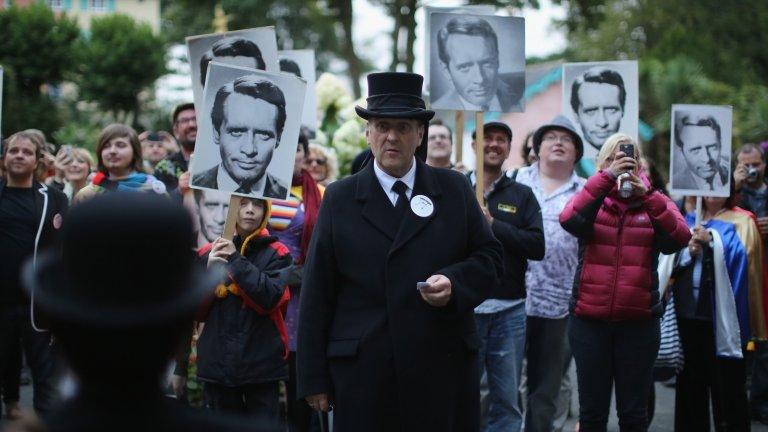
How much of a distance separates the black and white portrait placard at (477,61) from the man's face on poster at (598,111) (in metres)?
1.09

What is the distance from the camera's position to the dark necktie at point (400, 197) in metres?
4.55

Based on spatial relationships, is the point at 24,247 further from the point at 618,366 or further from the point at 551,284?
the point at 618,366

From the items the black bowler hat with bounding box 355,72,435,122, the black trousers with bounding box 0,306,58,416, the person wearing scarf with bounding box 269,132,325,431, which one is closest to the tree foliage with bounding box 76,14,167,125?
the black trousers with bounding box 0,306,58,416

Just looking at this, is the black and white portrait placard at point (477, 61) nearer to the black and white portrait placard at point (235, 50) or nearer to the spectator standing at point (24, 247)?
the black and white portrait placard at point (235, 50)

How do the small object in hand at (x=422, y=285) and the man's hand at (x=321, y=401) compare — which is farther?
the man's hand at (x=321, y=401)

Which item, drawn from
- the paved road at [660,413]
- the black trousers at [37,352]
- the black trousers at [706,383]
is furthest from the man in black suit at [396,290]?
the paved road at [660,413]

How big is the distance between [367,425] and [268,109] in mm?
2330

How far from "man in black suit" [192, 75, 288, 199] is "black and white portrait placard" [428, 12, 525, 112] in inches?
62.7

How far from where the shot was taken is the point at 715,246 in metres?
7.35

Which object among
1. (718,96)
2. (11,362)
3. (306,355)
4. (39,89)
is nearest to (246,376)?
(306,355)

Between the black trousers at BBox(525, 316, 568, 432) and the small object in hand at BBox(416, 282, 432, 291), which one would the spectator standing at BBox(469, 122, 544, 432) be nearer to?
the black trousers at BBox(525, 316, 568, 432)

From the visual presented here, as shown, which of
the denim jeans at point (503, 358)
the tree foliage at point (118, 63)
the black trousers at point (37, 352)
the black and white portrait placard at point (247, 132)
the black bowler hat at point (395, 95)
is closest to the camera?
the black bowler hat at point (395, 95)

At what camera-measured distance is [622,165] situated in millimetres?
6047

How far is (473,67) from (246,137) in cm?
210
